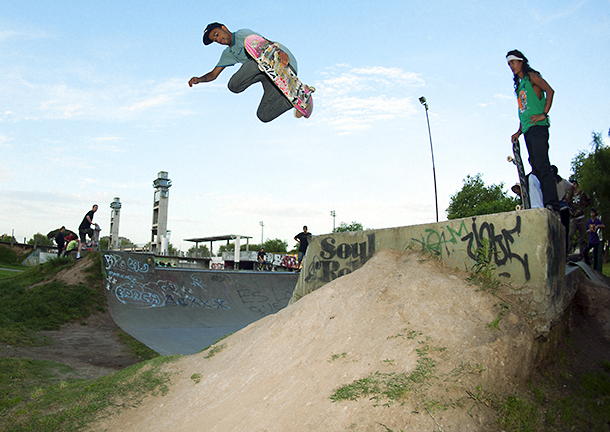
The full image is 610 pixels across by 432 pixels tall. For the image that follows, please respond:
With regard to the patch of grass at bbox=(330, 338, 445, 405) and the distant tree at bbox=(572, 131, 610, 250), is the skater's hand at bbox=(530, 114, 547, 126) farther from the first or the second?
the distant tree at bbox=(572, 131, 610, 250)

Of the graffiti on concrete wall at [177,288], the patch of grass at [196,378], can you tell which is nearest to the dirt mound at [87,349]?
the graffiti on concrete wall at [177,288]

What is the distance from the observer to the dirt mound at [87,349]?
6672 mm

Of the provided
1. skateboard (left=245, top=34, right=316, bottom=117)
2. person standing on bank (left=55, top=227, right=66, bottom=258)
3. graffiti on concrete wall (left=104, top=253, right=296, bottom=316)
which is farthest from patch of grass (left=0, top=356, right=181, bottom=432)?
person standing on bank (left=55, top=227, right=66, bottom=258)

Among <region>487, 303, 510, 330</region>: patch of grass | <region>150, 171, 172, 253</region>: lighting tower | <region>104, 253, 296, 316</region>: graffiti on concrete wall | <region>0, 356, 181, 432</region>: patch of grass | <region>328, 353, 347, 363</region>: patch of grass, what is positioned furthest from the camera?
<region>150, 171, 172, 253</region>: lighting tower

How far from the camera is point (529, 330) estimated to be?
3.06 m

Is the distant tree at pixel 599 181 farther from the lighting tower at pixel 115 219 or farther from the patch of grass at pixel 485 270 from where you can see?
the lighting tower at pixel 115 219

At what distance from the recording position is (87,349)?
7.74 metres

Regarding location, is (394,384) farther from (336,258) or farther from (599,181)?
(599,181)

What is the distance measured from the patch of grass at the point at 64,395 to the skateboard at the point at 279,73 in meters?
7.55

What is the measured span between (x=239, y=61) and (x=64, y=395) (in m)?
8.30

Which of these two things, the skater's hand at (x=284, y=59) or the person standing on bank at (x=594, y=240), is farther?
the skater's hand at (x=284, y=59)

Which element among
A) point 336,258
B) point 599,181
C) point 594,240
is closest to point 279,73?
point 336,258

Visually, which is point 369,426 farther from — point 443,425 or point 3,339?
point 3,339

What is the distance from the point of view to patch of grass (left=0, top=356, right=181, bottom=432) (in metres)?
3.85
